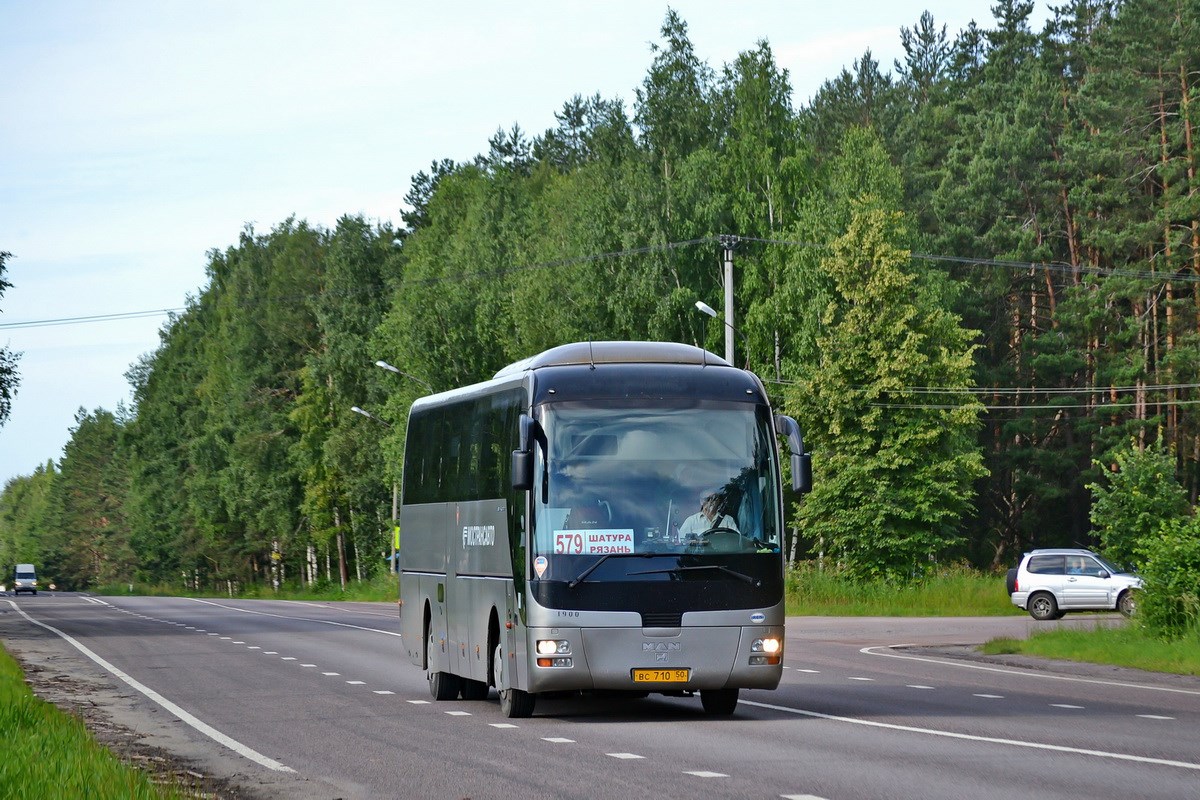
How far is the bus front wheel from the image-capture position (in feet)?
57.6

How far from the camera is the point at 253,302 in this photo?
103 metres

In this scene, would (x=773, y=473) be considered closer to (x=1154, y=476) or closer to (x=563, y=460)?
(x=563, y=460)

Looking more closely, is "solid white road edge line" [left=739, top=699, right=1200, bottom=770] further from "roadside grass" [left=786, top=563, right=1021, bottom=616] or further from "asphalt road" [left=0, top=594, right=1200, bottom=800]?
"roadside grass" [left=786, top=563, right=1021, bottom=616]

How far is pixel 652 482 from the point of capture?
16.9 meters

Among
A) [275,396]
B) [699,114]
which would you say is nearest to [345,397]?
[275,396]

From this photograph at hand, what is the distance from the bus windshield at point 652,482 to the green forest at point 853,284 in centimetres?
3053

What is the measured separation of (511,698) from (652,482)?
8.53 feet

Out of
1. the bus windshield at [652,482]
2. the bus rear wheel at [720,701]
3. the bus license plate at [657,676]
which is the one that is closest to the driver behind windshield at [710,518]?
the bus windshield at [652,482]

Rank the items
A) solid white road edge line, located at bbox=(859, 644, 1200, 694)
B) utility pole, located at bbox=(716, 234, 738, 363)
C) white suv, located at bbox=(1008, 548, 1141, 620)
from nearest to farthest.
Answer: solid white road edge line, located at bbox=(859, 644, 1200, 694)
white suv, located at bbox=(1008, 548, 1141, 620)
utility pole, located at bbox=(716, 234, 738, 363)

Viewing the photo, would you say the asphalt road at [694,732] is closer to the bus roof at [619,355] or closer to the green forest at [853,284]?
the bus roof at [619,355]

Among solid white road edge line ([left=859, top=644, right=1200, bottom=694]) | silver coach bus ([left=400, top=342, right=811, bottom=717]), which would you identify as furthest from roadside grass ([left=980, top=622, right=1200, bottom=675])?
silver coach bus ([left=400, top=342, right=811, bottom=717])

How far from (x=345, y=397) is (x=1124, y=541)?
171 feet

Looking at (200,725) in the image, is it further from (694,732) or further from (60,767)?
(60,767)

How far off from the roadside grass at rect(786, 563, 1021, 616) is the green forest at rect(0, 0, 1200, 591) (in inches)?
144
